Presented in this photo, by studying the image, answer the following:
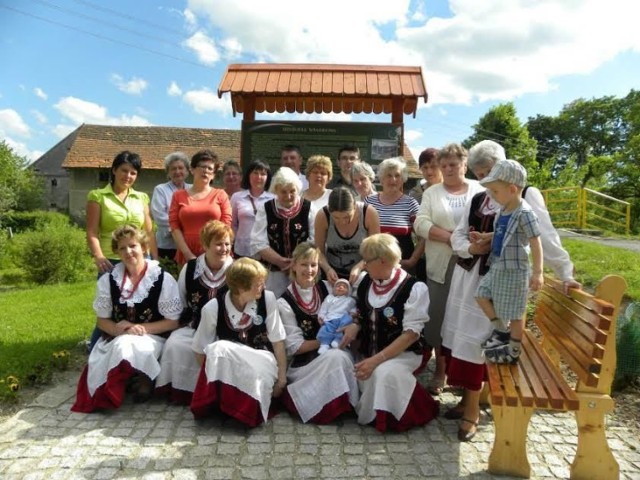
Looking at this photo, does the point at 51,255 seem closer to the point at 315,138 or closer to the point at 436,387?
the point at 315,138

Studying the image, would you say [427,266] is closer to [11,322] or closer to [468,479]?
[468,479]

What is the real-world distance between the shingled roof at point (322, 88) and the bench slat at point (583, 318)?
124 inches

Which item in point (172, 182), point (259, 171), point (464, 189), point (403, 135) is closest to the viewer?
point (464, 189)

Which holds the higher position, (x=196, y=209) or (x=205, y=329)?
(x=196, y=209)

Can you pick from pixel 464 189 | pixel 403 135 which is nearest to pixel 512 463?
pixel 464 189

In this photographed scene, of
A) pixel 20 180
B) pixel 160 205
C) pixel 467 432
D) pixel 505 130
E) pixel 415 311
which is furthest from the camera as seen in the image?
pixel 505 130

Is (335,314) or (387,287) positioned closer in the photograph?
(387,287)

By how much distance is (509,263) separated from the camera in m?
3.20

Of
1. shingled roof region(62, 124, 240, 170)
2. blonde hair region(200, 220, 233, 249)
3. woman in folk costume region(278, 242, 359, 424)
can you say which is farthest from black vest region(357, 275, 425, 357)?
shingled roof region(62, 124, 240, 170)

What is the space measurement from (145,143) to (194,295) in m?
31.4

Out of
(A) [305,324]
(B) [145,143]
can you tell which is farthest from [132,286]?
(B) [145,143]

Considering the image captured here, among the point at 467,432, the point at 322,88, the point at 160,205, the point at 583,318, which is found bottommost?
the point at 467,432

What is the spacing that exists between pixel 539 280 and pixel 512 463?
116cm

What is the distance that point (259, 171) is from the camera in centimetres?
509
